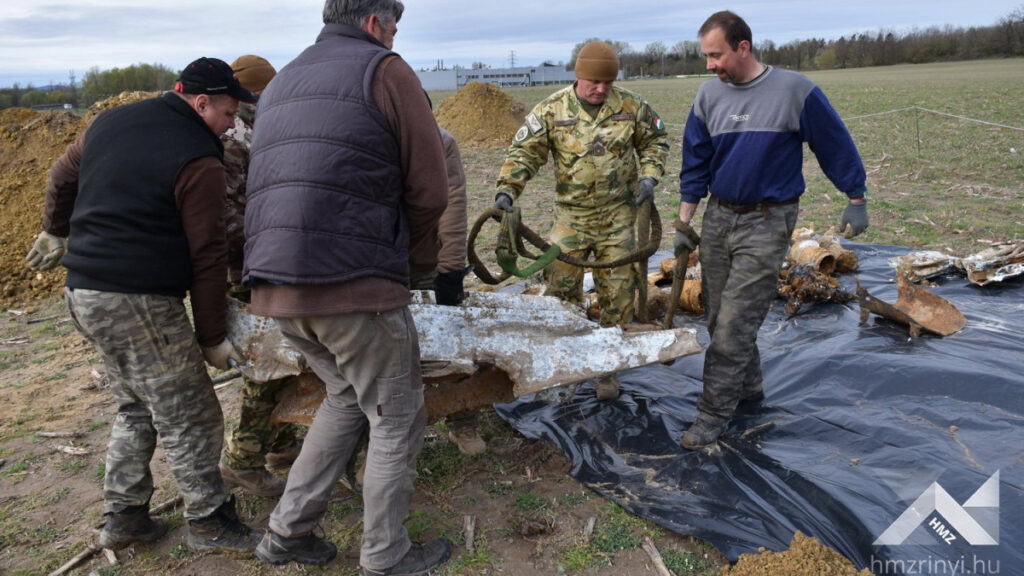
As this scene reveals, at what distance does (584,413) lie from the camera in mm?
4020

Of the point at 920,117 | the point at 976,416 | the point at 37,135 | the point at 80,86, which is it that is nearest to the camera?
the point at 976,416

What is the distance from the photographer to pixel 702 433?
140 inches

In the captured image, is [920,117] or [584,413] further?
[920,117]

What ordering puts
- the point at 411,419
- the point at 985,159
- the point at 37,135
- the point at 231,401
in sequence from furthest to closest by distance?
the point at 985,159 < the point at 37,135 < the point at 231,401 < the point at 411,419

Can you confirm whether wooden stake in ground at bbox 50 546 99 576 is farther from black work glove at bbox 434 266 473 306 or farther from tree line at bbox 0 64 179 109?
tree line at bbox 0 64 179 109

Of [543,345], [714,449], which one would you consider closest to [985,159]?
[714,449]

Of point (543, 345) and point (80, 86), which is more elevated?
point (80, 86)

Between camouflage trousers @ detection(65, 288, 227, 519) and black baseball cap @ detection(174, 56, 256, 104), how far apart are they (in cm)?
84

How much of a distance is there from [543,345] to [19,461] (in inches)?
→ 125

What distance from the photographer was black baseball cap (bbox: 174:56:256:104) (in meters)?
2.71

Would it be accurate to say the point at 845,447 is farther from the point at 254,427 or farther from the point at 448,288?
the point at 254,427

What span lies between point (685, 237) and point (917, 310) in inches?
73.0

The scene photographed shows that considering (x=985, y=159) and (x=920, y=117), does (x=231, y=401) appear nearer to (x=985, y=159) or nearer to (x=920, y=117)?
(x=985, y=159)

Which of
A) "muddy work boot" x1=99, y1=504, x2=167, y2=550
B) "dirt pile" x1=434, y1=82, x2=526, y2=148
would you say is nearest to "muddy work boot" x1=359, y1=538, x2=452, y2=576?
"muddy work boot" x1=99, y1=504, x2=167, y2=550
